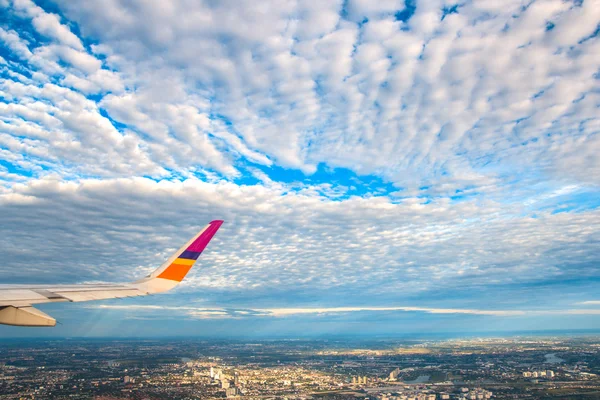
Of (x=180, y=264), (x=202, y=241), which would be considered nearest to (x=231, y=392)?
(x=180, y=264)

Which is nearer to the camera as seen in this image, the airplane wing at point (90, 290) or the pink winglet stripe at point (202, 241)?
the airplane wing at point (90, 290)

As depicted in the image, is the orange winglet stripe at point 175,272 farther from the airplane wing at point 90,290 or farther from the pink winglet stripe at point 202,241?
A: the pink winglet stripe at point 202,241

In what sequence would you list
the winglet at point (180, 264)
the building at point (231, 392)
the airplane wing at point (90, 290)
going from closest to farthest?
the airplane wing at point (90, 290)
the winglet at point (180, 264)
the building at point (231, 392)

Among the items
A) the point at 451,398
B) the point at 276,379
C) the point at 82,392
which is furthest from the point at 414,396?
the point at 82,392

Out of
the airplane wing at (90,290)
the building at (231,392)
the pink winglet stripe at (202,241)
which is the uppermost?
the pink winglet stripe at (202,241)

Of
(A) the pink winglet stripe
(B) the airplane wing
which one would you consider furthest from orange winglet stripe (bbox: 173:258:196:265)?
(A) the pink winglet stripe

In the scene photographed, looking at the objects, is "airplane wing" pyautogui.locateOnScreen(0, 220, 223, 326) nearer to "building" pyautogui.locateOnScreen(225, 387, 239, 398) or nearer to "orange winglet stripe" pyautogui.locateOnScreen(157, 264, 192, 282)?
"orange winglet stripe" pyautogui.locateOnScreen(157, 264, 192, 282)

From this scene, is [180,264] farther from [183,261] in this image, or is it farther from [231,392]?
[231,392]

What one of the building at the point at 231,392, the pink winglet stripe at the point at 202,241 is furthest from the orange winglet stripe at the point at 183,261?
the building at the point at 231,392
